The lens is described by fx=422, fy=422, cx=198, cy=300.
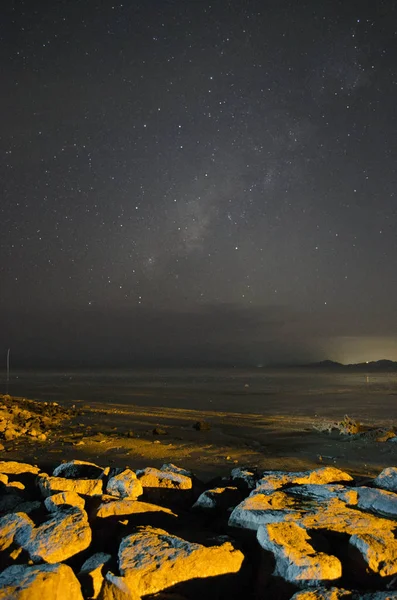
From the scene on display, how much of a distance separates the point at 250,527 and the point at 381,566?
4.74ft

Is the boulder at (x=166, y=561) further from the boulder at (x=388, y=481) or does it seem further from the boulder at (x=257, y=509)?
the boulder at (x=388, y=481)

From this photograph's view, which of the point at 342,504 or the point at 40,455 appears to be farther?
the point at 40,455

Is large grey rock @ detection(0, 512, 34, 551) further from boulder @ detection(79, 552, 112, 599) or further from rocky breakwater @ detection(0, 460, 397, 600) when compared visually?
boulder @ detection(79, 552, 112, 599)

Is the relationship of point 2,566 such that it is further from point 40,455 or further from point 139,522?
point 40,455

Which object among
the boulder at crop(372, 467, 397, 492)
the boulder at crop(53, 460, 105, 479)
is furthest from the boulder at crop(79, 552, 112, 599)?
the boulder at crop(372, 467, 397, 492)

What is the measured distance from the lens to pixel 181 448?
11922 millimetres

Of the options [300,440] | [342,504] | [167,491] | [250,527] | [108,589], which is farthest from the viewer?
[300,440]

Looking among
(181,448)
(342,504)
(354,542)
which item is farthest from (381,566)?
(181,448)

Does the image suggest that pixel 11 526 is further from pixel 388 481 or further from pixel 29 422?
pixel 29 422

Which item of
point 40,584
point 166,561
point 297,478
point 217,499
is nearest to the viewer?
point 40,584

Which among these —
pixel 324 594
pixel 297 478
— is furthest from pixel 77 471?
pixel 324 594

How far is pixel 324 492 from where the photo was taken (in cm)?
548

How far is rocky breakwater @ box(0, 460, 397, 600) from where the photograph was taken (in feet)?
11.5

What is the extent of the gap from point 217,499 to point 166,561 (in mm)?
2024
